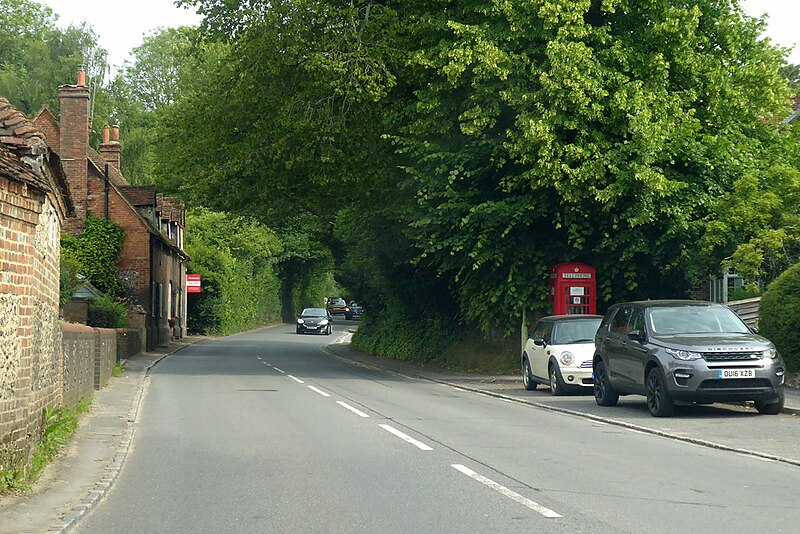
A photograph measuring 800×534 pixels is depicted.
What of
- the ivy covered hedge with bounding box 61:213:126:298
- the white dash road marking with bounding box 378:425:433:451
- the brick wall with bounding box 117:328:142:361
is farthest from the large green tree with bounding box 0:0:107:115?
the white dash road marking with bounding box 378:425:433:451

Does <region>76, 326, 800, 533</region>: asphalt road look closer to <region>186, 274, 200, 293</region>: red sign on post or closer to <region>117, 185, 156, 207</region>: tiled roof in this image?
<region>117, 185, 156, 207</region>: tiled roof

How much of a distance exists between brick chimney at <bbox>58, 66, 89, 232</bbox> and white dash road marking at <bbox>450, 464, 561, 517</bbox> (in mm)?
36081

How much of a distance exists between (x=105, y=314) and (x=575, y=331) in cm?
2063

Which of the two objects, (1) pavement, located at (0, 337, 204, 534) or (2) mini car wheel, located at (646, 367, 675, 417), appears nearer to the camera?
(1) pavement, located at (0, 337, 204, 534)

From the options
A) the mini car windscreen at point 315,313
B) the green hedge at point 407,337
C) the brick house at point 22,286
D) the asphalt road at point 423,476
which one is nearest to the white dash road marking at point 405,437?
the asphalt road at point 423,476

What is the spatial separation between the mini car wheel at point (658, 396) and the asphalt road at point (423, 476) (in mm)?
1045

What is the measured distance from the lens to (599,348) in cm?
1866

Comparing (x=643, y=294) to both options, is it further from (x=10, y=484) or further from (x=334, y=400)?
(x=10, y=484)

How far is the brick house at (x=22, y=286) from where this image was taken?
30.1 feet

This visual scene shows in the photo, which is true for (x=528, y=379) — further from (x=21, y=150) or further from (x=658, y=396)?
(x=21, y=150)

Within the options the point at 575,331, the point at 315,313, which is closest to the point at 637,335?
the point at 575,331

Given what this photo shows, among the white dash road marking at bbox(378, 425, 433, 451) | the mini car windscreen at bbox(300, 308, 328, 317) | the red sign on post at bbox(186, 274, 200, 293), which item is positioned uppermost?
the red sign on post at bbox(186, 274, 200, 293)

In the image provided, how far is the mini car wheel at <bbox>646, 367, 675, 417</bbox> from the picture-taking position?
15.9m

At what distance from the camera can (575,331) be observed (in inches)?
859
